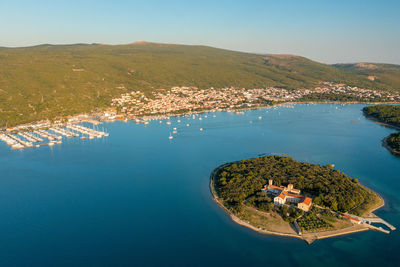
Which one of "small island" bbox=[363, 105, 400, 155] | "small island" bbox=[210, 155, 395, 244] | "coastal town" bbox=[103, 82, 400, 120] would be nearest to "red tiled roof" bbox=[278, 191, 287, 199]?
"small island" bbox=[210, 155, 395, 244]

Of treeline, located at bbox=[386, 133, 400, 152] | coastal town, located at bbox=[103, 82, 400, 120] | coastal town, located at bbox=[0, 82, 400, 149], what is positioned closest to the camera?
treeline, located at bbox=[386, 133, 400, 152]

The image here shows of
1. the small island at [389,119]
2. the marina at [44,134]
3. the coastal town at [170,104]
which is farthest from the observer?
the coastal town at [170,104]

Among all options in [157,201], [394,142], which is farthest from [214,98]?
[157,201]

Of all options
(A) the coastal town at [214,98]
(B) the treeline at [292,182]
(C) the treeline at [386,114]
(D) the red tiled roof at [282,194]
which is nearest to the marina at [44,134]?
(A) the coastal town at [214,98]

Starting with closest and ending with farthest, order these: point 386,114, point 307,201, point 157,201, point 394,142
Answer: point 307,201
point 157,201
point 394,142
point 386,114

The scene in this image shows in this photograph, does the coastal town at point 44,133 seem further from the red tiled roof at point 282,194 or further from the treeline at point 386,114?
the treeline at point 386,114

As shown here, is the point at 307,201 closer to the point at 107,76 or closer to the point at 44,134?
the point at 44,134

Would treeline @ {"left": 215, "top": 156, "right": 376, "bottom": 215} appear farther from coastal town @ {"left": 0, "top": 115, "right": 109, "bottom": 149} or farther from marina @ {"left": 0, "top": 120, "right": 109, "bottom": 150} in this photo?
coastal town @ {"left": 0, "top": 115, "right": 109, "bottom": 149}
